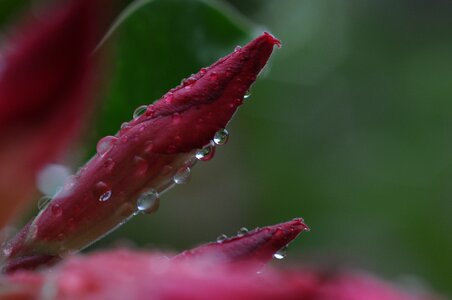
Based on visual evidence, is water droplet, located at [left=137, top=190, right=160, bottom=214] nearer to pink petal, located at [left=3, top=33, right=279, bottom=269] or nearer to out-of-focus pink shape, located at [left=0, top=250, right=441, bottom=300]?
pink petal, located at [left=3, top=33, right=279, bottom=269]

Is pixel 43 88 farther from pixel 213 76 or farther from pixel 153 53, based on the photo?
pixel 153 53

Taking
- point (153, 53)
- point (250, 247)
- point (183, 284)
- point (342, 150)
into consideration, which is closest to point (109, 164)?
point (250, 247)

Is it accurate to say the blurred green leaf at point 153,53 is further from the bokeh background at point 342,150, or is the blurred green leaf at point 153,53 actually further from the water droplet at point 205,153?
the bokeh background at point 342,150

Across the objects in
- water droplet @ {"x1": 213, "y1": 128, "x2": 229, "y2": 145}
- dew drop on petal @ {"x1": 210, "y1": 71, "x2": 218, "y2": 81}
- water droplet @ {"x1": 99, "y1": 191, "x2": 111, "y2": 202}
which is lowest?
water droplet @ {"x1": 99, "y1": 191, "x2": 111, "y2": 202}

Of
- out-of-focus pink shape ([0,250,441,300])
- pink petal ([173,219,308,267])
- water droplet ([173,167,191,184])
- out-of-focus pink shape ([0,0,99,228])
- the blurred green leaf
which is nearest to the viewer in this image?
out-of-focus pink shape ([0,250,441,300])

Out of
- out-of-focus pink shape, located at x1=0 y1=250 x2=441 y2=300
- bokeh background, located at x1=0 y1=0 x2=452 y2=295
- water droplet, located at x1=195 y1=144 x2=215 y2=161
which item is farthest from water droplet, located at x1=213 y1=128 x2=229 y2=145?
bokeh background, located at x1=0 y1=0 x2=452 y2=295

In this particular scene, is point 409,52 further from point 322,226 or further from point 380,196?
point 322,226
